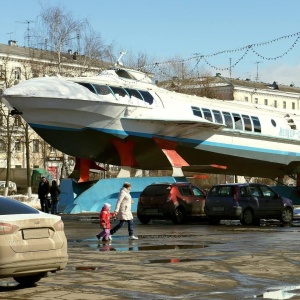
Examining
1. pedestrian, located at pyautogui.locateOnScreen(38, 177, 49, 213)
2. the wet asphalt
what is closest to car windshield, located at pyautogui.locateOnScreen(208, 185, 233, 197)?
the wet asphalt

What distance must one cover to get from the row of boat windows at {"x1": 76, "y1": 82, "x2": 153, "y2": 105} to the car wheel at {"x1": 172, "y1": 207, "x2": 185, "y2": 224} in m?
9.37

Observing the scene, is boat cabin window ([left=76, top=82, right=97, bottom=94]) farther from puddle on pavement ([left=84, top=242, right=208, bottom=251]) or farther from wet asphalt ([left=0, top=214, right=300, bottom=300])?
puddle on pavement ([left=84, top=242, right=208, bottom=251])

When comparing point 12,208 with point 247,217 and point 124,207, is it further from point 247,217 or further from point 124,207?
point 247,217

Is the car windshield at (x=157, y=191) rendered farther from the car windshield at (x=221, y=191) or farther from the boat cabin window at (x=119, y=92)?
the boat cabin window at (x=119, y=92)

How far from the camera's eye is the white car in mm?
12688

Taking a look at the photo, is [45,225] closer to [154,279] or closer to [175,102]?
[154,279]

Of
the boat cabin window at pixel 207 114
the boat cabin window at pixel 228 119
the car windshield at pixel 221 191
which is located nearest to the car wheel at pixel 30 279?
the car windshield at pixel 221 191

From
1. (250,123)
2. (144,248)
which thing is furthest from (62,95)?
(144,248)

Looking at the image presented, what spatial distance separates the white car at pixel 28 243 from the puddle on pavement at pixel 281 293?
3110mm

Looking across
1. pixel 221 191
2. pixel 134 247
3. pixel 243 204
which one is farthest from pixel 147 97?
pixel 134 247

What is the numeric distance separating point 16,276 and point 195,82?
73.9 metres

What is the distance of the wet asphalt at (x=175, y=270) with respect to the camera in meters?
12.5

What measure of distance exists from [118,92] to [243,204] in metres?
11.7

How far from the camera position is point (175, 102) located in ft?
143
